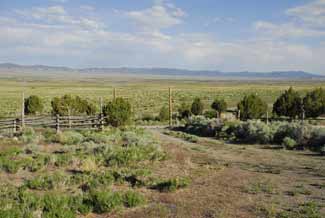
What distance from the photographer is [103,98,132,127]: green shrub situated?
2666 cm

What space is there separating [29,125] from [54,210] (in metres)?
19.8

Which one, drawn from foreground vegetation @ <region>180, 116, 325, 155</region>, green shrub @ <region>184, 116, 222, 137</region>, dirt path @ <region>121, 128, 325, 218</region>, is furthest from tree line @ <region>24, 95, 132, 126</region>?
dirt path @ <region>121, 128, 325, 218</region>

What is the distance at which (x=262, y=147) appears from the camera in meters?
19.6

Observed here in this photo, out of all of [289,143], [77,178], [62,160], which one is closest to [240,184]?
[77,178]

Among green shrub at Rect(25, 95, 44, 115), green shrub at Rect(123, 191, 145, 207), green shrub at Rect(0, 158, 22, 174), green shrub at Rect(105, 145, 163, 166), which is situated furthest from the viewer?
green shrub at Rect(25, 95, 44, 115)

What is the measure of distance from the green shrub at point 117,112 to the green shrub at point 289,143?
11.2 meters

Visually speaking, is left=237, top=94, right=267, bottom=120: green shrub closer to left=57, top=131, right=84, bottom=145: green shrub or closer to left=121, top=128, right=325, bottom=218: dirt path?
left=121, top=128, right=325, bottom=218: dirt path

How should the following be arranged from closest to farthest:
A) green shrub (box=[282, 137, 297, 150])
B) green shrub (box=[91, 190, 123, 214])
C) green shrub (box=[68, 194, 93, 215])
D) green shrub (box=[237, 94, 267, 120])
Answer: green shrub (box=[68, 194, 93, 215]), green shrub (box=[91, 190, 123, 214]), green shrub (box=[282, 137, 297, 150]), green shrub (box=[237, 94, 267, 120])

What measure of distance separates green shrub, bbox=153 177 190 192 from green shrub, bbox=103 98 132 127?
52.4ft

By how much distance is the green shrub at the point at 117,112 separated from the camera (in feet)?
87.5

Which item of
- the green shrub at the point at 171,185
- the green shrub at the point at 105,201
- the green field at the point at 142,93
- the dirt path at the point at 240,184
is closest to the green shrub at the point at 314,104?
the green field at the point at 142,93

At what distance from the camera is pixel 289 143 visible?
18.9 meters

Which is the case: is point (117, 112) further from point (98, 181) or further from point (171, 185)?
point (171, 185)

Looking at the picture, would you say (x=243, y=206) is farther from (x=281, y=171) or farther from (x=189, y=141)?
(x=189, y=141)
